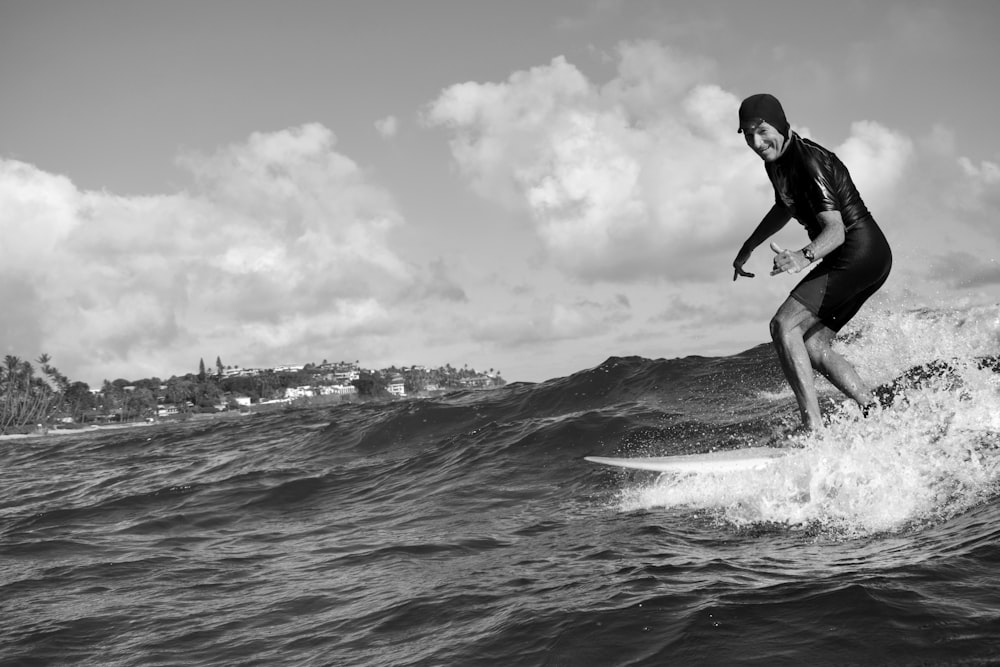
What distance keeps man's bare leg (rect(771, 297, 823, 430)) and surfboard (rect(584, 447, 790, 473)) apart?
15.2 inches

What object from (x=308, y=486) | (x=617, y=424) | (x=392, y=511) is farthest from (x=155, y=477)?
(x=617, y=424)

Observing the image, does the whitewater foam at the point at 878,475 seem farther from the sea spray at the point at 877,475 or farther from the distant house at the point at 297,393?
the distant house at the point at 297,393

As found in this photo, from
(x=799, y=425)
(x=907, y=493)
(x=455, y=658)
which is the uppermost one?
(x=799, y=425)

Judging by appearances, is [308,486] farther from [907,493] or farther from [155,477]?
[907,493]

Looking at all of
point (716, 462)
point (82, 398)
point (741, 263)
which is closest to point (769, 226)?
point (741, 263)

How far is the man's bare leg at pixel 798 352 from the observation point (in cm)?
603

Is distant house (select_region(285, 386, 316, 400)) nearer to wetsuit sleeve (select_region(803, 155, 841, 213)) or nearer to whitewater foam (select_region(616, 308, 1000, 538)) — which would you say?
whitewater foam (select_region(616, 308, 1000, 538))

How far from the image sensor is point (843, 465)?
5.39 meters

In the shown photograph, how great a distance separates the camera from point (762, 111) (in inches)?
238

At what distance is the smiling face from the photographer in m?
6.07

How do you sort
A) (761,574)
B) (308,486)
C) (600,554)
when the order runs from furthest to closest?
(308,486) < (600,554) < (761,574)

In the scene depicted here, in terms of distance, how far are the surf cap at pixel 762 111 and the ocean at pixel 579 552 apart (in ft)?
7.83

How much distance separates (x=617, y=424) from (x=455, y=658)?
7.34 metres

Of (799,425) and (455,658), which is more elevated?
(799,425)
